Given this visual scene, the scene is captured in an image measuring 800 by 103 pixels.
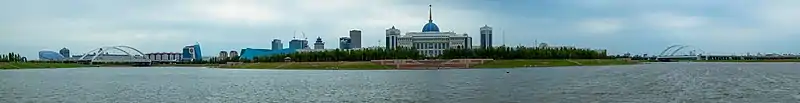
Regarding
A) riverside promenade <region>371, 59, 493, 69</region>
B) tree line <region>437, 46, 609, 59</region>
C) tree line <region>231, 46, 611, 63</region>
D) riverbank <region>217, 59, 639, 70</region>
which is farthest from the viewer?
tree line <region>437, 46, 609, 59</region>

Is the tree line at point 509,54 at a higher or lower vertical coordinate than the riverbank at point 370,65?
higher

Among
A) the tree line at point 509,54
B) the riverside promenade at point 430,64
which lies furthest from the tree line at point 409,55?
the riverside promenade at point 430,64

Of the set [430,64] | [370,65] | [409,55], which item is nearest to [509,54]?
[409,55]

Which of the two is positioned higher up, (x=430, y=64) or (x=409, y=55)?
(x=409, y=55)

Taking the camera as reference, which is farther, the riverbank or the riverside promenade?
the riverbank

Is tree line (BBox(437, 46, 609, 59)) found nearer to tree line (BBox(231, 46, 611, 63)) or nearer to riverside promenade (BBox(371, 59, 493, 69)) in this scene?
tree line (BBox(231, 46, 611, 63))

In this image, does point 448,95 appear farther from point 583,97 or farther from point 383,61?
point 383,61

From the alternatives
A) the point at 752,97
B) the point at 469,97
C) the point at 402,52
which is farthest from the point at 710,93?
the point at 402,52

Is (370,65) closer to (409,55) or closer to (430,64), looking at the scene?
(430,64)

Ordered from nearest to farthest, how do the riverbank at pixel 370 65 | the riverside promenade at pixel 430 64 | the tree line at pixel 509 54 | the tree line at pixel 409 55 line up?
the riverside promenade at pixel 430 64 < the riverbank at pixel 370 65 < the tree line at pixel 409 55 < the tree line at pixel 509 54

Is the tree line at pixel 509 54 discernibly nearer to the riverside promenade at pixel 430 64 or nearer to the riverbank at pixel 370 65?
the riverbank at pixel 370 65

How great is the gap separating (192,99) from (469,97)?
11752mm

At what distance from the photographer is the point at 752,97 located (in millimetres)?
36594

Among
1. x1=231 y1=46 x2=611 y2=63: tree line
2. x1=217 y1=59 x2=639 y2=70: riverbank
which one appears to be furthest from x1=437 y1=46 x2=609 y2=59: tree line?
x1=217 y1=59 x2=639 y2=70: riverbank
